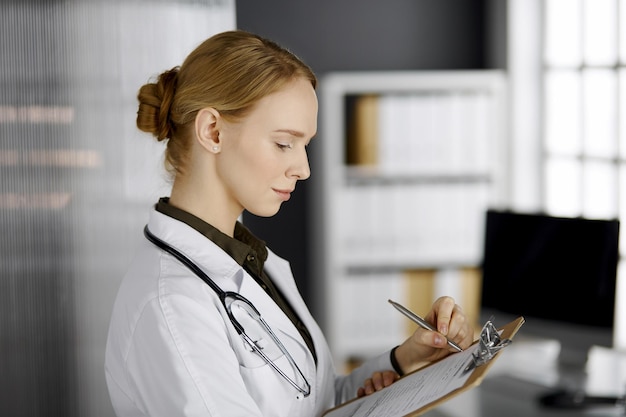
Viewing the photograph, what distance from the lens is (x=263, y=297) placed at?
1424mm

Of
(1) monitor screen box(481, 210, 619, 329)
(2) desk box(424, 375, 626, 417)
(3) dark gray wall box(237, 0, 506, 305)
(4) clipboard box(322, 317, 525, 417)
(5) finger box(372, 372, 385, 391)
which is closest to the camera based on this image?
(4) clipboard box(322, 317, 525, 417)

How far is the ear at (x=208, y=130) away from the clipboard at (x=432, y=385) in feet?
1.52

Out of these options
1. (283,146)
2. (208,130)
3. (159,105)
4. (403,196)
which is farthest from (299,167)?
(403,196)

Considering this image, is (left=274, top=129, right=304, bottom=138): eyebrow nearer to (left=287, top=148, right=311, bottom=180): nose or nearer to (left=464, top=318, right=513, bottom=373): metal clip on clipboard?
(left=287, top=148, right=311, bottom=180): nose

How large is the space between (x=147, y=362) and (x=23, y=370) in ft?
4.87

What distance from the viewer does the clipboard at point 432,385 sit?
1132mm

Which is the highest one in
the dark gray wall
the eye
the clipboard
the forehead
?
the dark gray wall

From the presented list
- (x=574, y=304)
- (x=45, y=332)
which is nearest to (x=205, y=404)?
(x=45, y=332)

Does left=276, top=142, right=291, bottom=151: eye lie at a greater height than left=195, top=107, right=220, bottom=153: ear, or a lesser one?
lesser

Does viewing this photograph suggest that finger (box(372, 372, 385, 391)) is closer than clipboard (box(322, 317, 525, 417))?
No

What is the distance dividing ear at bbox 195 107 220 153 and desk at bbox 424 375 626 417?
1.37 m

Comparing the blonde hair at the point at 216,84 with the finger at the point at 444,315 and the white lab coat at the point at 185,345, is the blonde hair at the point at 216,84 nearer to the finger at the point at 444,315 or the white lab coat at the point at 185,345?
the white lab coat at the point at 185,345

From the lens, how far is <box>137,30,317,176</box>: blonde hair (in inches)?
52.1

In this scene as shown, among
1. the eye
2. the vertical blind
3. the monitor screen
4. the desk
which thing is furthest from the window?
the eye
